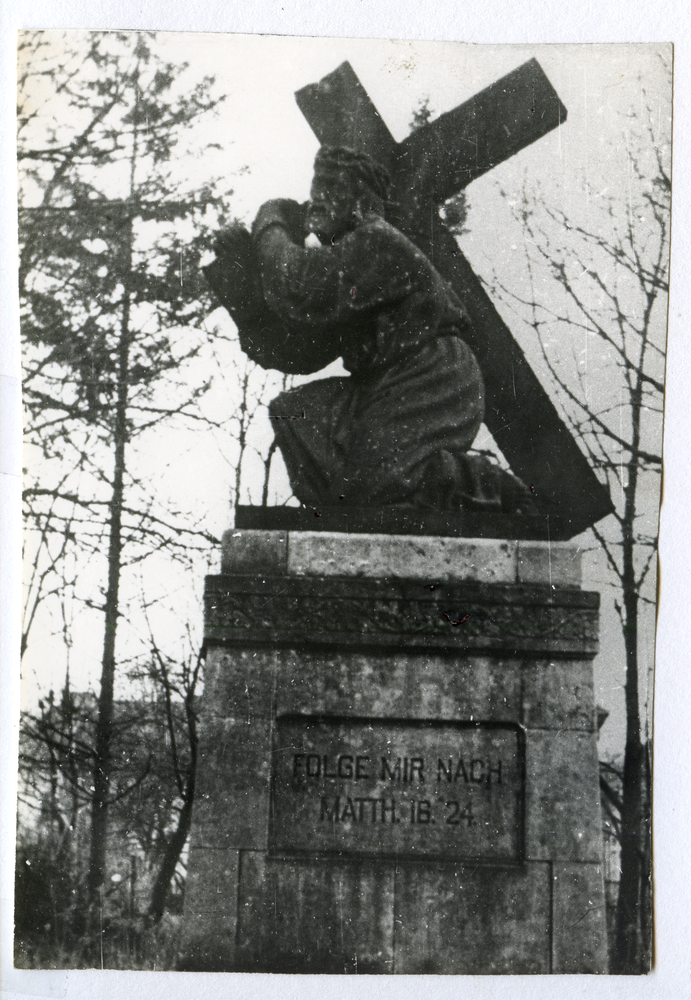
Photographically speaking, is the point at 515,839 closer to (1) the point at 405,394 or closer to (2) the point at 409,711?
(2) the point at 409,711

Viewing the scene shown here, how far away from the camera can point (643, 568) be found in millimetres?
5422

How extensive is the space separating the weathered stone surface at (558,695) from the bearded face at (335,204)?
2.26m

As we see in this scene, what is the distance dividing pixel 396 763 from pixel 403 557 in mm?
908

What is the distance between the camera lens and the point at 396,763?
16.3 feet

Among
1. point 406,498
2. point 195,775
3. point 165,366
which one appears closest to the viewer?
point 195,775

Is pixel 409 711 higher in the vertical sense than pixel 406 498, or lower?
lower

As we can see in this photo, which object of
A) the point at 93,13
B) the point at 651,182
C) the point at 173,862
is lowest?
the point at 173,862

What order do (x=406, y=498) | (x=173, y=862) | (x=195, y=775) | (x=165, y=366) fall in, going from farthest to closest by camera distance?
(x=165, y=366), (x=173, y=862), (x=406, y=498), (x=195, y=775)

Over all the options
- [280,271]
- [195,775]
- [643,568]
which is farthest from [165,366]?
[643,568]

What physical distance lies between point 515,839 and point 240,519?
1.87 m

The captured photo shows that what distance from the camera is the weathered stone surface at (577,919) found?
485 cm

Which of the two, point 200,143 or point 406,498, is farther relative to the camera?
point 200,143

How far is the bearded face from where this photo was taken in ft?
18.0

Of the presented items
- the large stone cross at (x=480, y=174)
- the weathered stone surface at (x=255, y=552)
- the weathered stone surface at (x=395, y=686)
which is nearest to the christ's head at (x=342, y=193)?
the large stone cross at (x=480, y=174)
